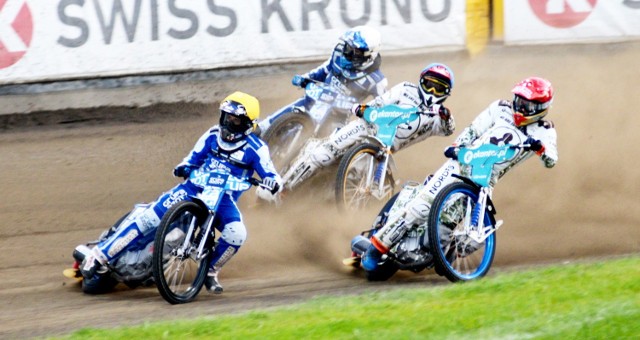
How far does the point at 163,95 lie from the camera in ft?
57.7

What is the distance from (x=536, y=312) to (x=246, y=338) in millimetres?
2222

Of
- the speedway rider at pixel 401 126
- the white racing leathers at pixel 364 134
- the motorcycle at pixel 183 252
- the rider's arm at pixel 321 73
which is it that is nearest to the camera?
the motorcycle at pixel 183 252

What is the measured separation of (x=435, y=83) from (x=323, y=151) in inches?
60.4

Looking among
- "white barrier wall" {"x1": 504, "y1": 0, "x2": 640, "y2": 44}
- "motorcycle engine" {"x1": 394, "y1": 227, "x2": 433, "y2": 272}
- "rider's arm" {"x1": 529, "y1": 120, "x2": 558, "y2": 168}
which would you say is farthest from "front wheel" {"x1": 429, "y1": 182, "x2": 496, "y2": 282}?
"white barrier wall" {"x1": 504, "y1": 0, "x2": 640, "y2": 44}

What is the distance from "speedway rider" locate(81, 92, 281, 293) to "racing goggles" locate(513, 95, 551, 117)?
2.52 m

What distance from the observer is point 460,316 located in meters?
8.84

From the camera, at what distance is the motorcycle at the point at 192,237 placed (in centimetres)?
1070

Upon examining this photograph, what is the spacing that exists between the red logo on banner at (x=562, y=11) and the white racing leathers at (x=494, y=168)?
7706 millimetres

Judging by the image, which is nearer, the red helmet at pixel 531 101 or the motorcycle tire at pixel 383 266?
the red helmet at pixel 531 101

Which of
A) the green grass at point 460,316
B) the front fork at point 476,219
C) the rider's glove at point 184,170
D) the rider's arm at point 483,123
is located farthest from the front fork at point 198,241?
the rider's arm at point 483,123

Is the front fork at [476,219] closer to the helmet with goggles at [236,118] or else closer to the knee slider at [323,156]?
the helmet with goggles at [236,118]

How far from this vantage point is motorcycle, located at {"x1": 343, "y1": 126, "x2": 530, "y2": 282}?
1138cm

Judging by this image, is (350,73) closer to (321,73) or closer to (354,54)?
(354,54)

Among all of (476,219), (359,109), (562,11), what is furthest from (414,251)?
(562,11)
